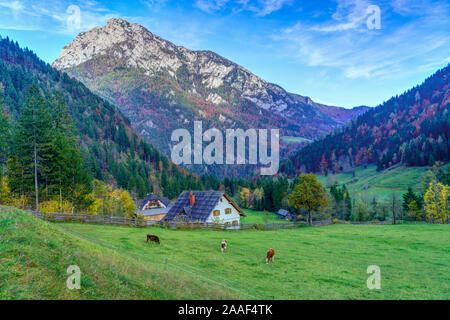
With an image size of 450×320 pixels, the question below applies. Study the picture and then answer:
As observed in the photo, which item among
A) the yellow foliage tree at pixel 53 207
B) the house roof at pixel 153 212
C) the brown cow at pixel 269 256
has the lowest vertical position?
the house roof at pixel 153 212

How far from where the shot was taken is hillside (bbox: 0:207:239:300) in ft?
28.3

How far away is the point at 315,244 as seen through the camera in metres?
29.1

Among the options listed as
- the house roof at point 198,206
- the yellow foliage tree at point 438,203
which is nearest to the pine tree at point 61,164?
the house roof at point 198,206

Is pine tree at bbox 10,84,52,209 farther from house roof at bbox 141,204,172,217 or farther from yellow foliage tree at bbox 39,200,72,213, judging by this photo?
house roof at bbox 141,204,172,217

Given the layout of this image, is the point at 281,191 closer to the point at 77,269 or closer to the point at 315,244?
the point at 315,244

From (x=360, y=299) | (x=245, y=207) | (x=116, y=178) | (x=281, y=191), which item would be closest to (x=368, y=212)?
(x=281, y=191)

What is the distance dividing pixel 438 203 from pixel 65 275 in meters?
72.9

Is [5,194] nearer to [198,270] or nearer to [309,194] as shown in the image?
[198,270]

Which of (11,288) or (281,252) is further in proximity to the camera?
(281,252)

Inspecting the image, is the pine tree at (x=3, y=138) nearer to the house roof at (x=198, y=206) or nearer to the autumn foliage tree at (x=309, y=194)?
the house roof at (x=198, y=206)

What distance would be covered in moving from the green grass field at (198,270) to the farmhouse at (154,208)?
63302mm

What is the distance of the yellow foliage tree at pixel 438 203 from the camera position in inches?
2162

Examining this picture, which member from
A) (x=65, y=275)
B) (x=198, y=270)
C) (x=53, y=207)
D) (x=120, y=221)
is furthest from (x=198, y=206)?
(x=65, y=275)
